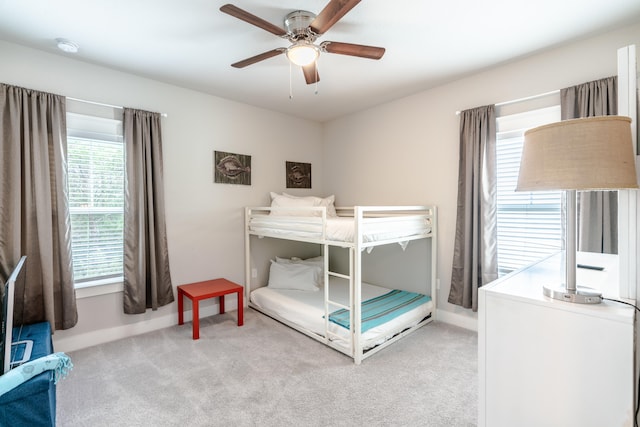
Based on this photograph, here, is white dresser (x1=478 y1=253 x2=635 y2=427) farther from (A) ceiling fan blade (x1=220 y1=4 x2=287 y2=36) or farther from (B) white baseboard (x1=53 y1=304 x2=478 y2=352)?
(B) white baseboard (x1=53 y1=304 x2=478 y2=352)

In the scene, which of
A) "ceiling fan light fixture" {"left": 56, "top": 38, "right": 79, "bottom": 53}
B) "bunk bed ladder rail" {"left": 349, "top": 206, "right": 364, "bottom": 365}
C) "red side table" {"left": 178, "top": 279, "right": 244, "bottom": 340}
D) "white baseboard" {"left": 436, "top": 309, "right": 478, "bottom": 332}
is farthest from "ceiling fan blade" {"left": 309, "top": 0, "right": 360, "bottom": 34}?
"white baseboard" {"left": 436, "top": 309, "right": 478, "bottom": 332}

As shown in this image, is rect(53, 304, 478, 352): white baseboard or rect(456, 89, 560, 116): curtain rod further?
rect(53, 304, 478, 352): white baseboard

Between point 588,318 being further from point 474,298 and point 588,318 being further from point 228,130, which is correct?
point 228,130

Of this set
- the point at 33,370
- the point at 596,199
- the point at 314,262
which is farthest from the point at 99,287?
the point at 596,199

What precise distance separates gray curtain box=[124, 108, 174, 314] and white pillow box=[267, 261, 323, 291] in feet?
Result: 3.94

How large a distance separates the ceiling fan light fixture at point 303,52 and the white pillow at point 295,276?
2.38 meters

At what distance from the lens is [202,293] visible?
284 cm

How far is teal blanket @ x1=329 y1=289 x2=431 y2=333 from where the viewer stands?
101 inches

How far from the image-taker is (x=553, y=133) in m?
1.01

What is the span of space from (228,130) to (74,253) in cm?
195

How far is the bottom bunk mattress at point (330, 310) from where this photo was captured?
8.19 ft

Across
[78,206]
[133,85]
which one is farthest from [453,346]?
[133,85]

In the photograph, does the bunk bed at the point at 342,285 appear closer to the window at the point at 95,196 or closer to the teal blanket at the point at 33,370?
the window at the point at 95,196

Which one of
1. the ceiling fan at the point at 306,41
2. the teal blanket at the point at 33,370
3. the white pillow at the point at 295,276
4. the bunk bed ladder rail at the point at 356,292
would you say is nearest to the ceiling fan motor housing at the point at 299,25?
the ceiling fan at the point at 306,41
